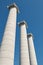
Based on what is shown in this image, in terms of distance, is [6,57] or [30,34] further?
[30,34]

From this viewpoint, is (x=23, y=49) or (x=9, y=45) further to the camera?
(x=23, y=49)

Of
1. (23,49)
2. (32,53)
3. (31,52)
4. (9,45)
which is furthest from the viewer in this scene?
(31,52)

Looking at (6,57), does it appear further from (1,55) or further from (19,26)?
(19,26)

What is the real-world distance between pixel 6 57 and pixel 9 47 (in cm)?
289

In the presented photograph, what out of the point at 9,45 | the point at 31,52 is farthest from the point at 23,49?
the point at 9,45

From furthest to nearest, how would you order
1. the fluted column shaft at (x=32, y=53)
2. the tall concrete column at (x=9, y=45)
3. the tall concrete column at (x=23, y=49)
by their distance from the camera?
the fluted column shaft at (x=32, y=53), the tall concrete column at (x=23, y=49), the tall concrete column at (x=9, y=45)

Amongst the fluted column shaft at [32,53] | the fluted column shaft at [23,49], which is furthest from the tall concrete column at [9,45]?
the fluted column shaft at [32,53]

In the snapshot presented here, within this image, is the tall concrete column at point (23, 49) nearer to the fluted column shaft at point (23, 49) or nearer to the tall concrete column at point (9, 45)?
the fluted column shaft at point (23, 49)

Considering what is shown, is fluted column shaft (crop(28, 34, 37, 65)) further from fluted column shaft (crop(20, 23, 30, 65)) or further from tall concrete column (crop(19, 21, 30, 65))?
fluted column shaft (crop(20, 23, 30, 65))

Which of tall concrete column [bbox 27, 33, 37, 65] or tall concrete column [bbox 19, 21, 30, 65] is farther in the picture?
tall concrete column [bbox 27, 33, 37, 65]


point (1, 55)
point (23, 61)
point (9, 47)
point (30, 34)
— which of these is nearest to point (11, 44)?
point (9, 47)

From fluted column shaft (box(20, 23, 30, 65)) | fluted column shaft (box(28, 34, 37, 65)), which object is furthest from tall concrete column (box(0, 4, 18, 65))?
fluted column shaft (box(28, 34, 37, 65))

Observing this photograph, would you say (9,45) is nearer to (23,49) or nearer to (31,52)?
(23,49)

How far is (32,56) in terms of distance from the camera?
5978cm
